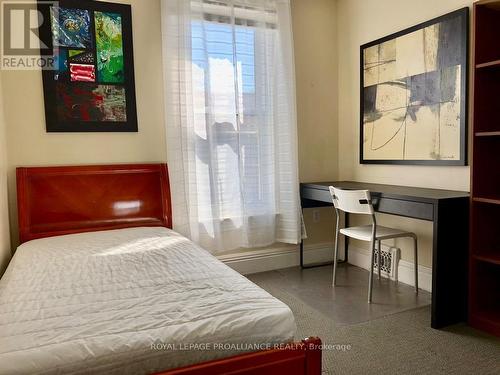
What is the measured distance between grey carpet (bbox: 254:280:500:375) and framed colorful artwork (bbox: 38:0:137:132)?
1.95 meters

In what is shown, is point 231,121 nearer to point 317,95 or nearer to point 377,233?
point 317,95

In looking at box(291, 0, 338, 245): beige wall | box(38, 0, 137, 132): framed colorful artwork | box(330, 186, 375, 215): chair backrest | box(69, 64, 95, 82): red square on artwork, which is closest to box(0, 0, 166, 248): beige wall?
box(38, 0, 137, 132): framed colorful artwork

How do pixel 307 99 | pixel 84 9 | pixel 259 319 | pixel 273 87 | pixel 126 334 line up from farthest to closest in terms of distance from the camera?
pixel 307 99 < pixel 273 87 < pixel 84 9 < pixel 259 319 < pixel 126 334

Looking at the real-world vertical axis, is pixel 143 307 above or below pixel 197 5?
below

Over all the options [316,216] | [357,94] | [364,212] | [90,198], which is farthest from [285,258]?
[90,198]

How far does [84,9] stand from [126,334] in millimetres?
2441

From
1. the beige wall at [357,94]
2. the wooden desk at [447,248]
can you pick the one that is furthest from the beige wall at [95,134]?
the wooden desk at [447,248]

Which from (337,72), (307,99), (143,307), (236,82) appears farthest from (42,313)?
(337,72)

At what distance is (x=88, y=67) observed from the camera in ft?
8.79

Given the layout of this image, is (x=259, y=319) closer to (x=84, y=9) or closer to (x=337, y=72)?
(x=84, y=9)

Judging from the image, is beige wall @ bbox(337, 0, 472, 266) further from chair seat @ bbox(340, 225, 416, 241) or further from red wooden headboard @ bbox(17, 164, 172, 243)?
red wooden headboard @ bbox(17, 164, 172, 243)

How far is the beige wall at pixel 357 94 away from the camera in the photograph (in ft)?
8.66

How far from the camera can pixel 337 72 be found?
142 inches

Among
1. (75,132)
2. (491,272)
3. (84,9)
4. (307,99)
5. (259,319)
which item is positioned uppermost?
(84,9)
